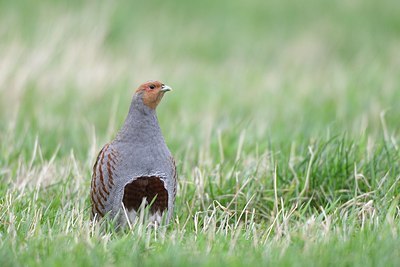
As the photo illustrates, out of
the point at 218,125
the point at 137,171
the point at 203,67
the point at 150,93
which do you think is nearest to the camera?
the point at 137,171

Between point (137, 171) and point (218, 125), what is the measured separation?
2.68 meters

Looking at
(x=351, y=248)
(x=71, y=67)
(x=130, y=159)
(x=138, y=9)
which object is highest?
(x=138, y=9)

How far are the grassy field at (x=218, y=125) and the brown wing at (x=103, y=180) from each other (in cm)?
14

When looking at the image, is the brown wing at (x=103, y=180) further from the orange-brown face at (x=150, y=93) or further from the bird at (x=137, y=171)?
the orange-brown face at (x=150, y=93)

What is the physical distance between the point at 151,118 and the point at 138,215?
49 cm

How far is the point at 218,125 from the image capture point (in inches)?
258

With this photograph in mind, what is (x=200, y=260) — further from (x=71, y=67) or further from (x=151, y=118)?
(x=71, y=67)

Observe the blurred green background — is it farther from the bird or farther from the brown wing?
the brown wing

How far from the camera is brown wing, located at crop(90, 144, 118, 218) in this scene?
3.95 m

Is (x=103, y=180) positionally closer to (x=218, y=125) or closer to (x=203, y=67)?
(x=218, y=125)

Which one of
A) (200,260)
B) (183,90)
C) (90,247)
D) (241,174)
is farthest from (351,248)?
(183,90)

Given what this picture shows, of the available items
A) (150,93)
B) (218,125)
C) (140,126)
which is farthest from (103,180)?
(218,125)

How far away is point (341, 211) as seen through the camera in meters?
4.12

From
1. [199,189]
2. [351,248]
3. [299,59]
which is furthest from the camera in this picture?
[299,59]
